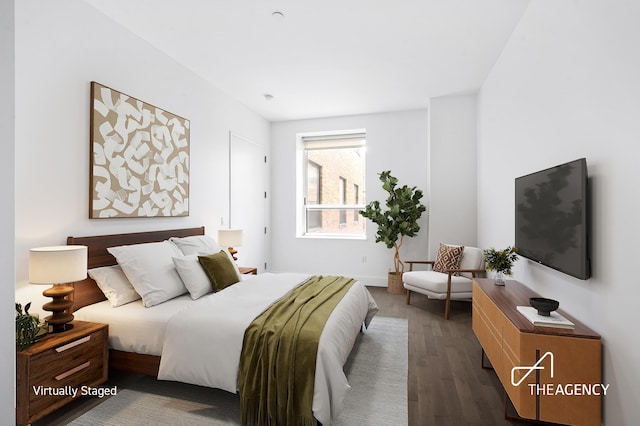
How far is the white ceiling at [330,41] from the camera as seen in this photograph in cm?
278

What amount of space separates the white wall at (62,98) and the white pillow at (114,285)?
343 millimetres

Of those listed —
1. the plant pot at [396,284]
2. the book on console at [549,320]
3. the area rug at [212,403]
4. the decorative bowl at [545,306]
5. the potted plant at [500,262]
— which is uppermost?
the potted plant at [500,262]

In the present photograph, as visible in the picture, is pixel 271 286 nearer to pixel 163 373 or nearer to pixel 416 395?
pixel 163 373

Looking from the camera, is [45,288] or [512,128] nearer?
[45,288]

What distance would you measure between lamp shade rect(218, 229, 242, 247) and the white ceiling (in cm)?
Result: 195

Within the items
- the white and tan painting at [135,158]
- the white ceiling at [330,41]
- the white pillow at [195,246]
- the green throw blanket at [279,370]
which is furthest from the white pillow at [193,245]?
the white ceiling at [330,41]

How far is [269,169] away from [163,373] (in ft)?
14.7

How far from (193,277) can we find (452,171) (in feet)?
12.7

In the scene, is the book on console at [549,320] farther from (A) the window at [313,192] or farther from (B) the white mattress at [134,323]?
(A) the window at [313,192]

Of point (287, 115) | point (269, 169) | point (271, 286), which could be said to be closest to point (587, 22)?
point (271, 286)

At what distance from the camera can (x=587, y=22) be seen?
188cm

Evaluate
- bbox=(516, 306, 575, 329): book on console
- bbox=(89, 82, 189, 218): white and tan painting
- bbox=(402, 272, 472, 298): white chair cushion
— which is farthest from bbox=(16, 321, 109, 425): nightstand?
bbox=(402, 272, 472, 298): white chair cushion

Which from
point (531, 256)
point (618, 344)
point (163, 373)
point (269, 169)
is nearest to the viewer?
point (618, 344)

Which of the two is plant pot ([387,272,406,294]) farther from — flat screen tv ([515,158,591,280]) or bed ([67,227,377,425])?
flat screen tv ([515,158,591,280])
